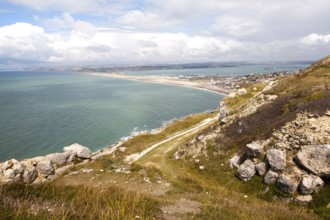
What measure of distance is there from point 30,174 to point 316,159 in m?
30.5

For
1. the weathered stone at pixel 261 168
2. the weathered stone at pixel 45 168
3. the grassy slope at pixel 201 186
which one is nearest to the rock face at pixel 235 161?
the grassy slope at pixel 201 186

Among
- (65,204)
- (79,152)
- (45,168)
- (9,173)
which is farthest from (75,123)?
(65,204)

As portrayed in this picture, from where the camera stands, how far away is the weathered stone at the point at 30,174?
3027cm

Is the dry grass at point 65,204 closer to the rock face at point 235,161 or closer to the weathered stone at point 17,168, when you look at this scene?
the rock face at point 235,161

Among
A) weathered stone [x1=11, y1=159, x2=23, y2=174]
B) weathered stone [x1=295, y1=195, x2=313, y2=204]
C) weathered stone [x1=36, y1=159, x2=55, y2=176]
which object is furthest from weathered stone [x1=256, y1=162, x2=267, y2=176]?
weathered stone [x1=11, y1=159, x2=23, y2=174]

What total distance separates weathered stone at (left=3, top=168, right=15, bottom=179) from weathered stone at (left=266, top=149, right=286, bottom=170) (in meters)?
27.7

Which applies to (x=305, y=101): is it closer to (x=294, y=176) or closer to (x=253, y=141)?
(x=253, y=141)

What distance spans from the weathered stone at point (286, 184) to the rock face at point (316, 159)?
1.84m

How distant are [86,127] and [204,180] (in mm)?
A: 67500

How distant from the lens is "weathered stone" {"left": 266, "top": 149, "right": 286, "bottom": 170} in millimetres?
24203

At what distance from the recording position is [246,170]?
85.5 feet

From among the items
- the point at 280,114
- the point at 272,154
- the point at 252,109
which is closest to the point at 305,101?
the point at 280,114

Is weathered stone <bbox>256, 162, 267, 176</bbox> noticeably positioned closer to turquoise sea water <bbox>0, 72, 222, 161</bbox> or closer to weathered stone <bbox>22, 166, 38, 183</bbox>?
weathered stone <bbox>22, 166, 38, 183</bbox>

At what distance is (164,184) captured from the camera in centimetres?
2553
